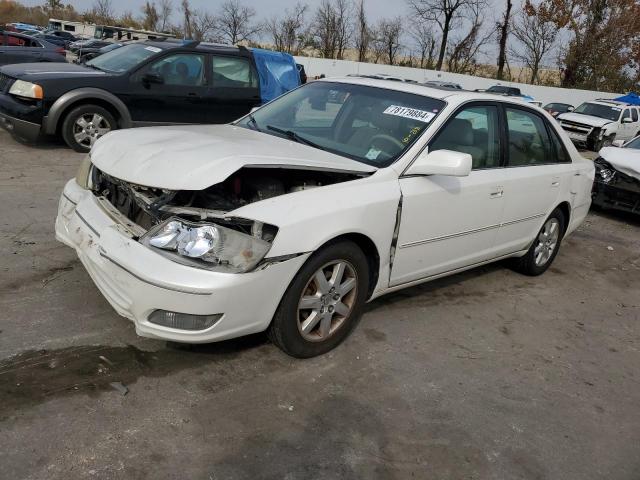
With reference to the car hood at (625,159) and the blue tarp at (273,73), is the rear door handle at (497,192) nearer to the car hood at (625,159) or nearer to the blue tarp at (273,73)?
the car hood at (625,159)

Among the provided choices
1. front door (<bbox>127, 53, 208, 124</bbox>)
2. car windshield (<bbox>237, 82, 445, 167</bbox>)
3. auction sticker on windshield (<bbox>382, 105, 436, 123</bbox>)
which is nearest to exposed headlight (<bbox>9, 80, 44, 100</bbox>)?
front door (<bbox>127, 53, 208, 124</bbox>)

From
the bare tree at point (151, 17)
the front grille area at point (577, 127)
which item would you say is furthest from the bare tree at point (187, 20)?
the front grille area at point (577, 127)

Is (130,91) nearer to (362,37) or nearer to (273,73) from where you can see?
(273,73)

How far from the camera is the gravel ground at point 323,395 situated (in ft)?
8.45

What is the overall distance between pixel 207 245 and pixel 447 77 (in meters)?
37.4

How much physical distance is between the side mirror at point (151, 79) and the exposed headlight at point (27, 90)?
1378mm

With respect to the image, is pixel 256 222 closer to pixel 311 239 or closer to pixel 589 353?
pixel 311 239

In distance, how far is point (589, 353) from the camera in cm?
409

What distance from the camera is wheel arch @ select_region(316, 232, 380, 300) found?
3.36 m

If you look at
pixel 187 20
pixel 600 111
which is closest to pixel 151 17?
pixel 187 20

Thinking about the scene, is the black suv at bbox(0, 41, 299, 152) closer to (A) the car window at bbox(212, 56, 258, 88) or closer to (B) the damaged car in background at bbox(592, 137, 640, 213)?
(A) the car window at bbox(212, 56, 258, 88)

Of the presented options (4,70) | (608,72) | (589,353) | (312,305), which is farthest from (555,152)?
(608,72)

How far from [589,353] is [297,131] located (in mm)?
2619

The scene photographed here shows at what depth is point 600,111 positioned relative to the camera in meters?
19.4
